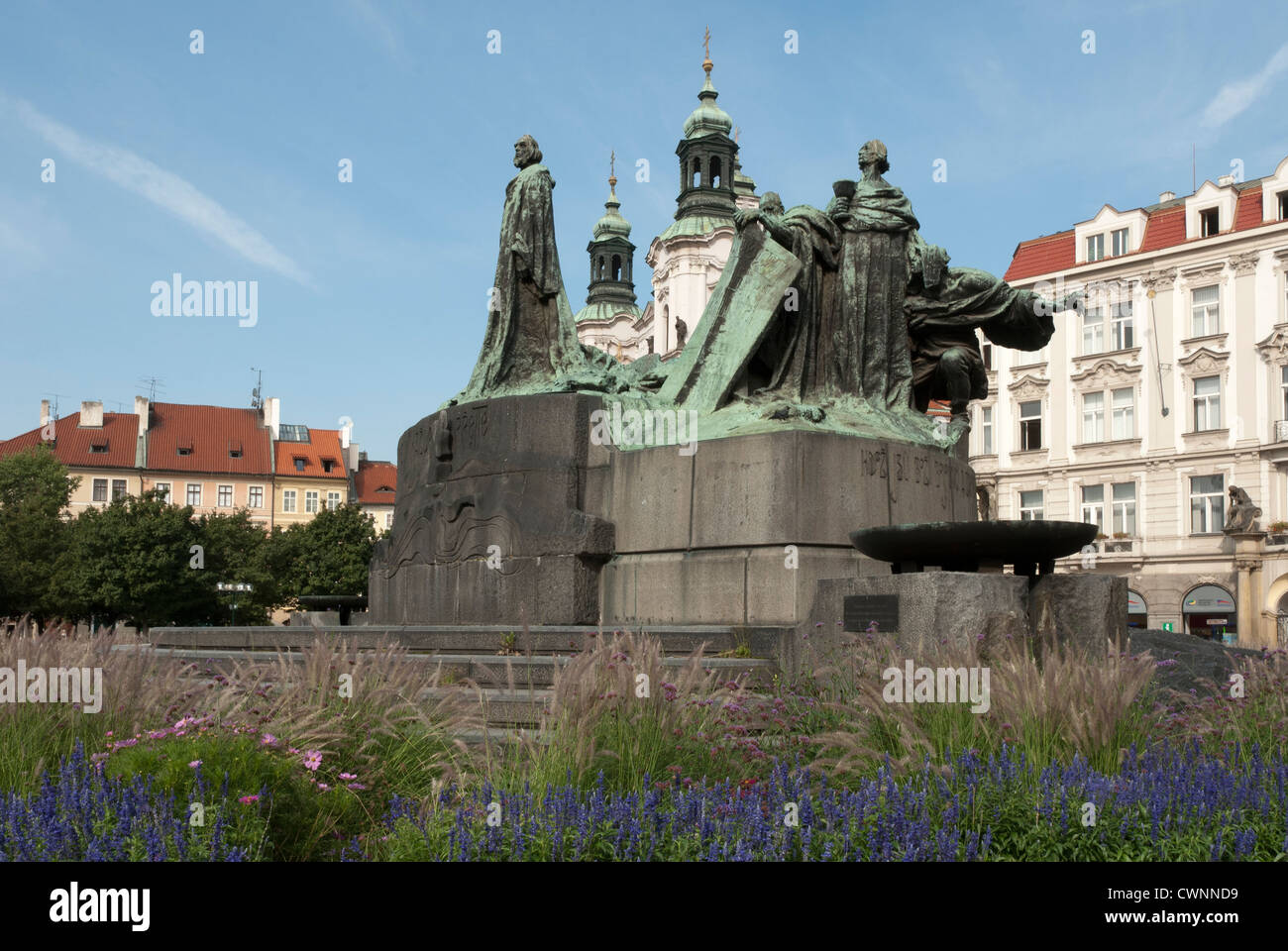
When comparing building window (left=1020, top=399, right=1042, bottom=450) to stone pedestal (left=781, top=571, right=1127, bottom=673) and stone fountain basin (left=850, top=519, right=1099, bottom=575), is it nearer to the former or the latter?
stone fountain basin (left=850, top=519, right=1099, bottom=575)

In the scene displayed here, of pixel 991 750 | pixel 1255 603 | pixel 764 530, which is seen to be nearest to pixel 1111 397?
pixel 1255 603

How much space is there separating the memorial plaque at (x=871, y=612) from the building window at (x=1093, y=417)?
4006 centimetres

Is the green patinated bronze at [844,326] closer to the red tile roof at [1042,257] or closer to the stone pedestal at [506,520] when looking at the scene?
the stone pedestal at [506,520]

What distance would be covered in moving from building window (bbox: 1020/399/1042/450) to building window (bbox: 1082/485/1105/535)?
2533 millimetres

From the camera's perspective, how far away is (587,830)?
4.24 m

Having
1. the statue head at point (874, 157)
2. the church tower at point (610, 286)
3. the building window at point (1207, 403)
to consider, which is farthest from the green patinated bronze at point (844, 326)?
the church tower at point (610, 286)

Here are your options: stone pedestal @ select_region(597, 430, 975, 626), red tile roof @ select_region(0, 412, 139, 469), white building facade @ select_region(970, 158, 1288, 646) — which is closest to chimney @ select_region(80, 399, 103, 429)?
red tile roof @ select_region(0, 412, 139, 469)

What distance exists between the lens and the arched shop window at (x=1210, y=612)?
39.9 m

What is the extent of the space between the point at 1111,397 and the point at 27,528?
43.7m

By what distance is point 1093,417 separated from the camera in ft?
149

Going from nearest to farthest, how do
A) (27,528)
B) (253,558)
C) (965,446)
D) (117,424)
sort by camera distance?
(965,446) → (27,528) → (253,558) → (117,424)

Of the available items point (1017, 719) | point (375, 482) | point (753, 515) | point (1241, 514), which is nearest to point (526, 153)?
point (753, 515)
